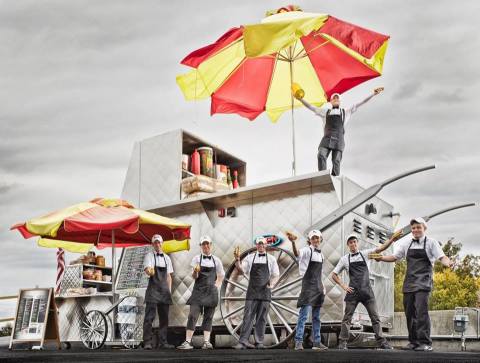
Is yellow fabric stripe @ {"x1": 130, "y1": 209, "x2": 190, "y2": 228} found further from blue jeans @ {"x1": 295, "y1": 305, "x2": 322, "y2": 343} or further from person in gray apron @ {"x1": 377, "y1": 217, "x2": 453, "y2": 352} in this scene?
person in gray apron @ {"x1": 377, "y1": 217, "x2": 453, "y2": 352}

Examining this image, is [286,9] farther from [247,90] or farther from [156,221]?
[156,221]

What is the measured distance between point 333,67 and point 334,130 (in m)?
1.57

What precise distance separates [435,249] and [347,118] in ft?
10.5

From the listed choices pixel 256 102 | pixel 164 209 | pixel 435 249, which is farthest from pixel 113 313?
pixel 435 249

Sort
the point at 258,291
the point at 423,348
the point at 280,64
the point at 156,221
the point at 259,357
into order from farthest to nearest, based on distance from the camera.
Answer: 1. the point at 280,64
2. the point at 156,221
3. the point at 258,291
4. the point at 423,348
5. the point at 259,357

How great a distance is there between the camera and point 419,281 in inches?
327

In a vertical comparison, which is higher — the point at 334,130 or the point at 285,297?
the point at 334,130

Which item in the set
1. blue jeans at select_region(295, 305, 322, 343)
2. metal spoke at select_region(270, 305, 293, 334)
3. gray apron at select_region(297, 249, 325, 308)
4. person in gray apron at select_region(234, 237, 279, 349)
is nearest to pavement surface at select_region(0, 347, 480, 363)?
blue jeans at select_region(295, 305, 322, 343)

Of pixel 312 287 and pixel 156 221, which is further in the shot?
pixel 156 221

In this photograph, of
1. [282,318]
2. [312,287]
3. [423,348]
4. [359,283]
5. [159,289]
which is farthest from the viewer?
[159,289]

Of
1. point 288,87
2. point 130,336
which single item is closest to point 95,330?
point 130,336

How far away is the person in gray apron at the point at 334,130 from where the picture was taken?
1060 centimetres

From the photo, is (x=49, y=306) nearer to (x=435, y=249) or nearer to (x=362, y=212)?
(x=362, y=212)

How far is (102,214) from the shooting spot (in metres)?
10.6
